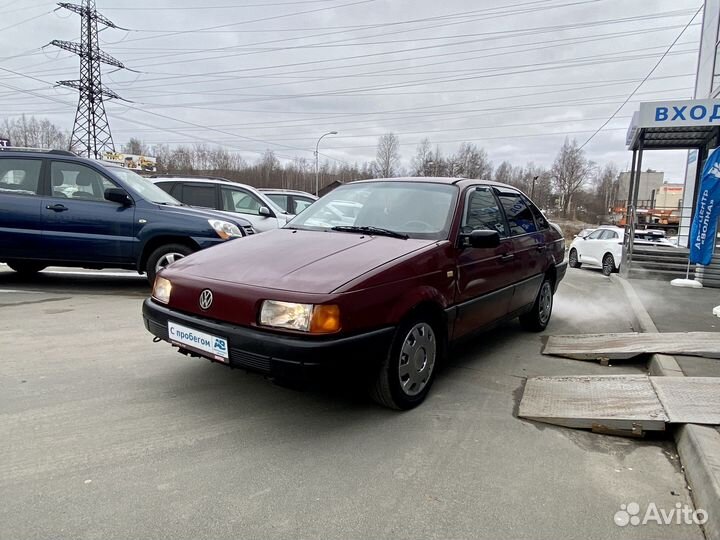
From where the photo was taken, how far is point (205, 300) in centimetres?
294

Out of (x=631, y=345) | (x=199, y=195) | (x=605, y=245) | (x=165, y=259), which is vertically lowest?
(x=631, y=345)

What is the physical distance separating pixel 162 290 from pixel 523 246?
3408mm

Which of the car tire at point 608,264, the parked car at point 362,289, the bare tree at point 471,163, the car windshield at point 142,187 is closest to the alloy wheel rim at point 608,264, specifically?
the car tire at point 608,264

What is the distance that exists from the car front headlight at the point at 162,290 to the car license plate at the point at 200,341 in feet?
0.68

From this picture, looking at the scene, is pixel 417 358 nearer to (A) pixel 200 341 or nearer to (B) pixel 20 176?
(A) pixel 200 341

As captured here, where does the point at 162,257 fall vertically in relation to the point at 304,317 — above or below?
below

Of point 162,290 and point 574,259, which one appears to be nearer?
point 162,290

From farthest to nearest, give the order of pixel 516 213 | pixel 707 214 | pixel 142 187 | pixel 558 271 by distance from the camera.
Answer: pixel 707 214 → pixel 142 187 → pixel 558 271 → pixel 516 213

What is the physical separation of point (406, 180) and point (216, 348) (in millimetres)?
2377

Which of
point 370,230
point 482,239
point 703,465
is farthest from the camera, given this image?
point 370,230

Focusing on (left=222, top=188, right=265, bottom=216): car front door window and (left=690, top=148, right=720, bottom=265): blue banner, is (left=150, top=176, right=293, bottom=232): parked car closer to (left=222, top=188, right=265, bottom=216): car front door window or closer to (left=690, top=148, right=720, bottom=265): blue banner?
(left=222, top=188, right=265, bottom=216): car front door window

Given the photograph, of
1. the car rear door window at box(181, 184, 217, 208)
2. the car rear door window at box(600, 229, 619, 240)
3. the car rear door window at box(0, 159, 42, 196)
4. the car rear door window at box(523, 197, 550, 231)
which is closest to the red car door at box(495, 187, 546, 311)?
the car rear door window at box(523, 197, 550, 231)

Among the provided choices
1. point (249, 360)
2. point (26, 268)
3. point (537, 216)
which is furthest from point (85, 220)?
point (537, 216)

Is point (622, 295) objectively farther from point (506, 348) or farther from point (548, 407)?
point (548, 407)
